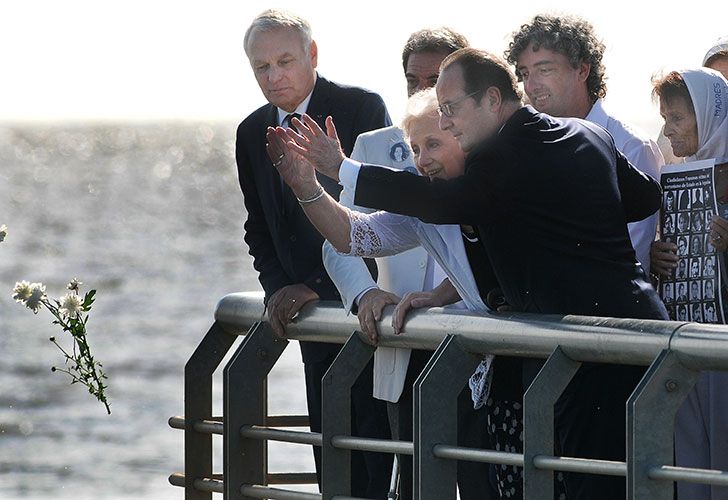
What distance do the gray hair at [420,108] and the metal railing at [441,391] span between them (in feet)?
1.48

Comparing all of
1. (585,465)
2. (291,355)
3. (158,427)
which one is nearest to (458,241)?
(585,465)

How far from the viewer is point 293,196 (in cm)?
523

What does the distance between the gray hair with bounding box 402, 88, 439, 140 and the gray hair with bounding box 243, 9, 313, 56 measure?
0.81 meters

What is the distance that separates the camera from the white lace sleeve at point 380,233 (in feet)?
14.5

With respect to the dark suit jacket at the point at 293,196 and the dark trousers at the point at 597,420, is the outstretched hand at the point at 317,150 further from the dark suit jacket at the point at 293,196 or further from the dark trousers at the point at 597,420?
the dark suit jacket at the point at 293,196

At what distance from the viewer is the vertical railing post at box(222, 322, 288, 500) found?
4.77 metres

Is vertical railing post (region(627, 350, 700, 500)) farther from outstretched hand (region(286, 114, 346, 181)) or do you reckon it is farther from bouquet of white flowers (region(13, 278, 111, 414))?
bouquet of white flowers (region(13, 278, 111, 414))

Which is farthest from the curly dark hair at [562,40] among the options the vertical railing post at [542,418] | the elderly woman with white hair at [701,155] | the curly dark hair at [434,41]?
the vertical railing post at [542,418]

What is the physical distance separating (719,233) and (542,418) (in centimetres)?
85

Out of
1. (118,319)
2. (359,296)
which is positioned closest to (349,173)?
(359,296)

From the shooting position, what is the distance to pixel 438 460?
4016 mm

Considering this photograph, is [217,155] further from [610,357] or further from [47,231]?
[610,357]

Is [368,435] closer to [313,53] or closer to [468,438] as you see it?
[468,438]

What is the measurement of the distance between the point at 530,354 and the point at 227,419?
117 cm
